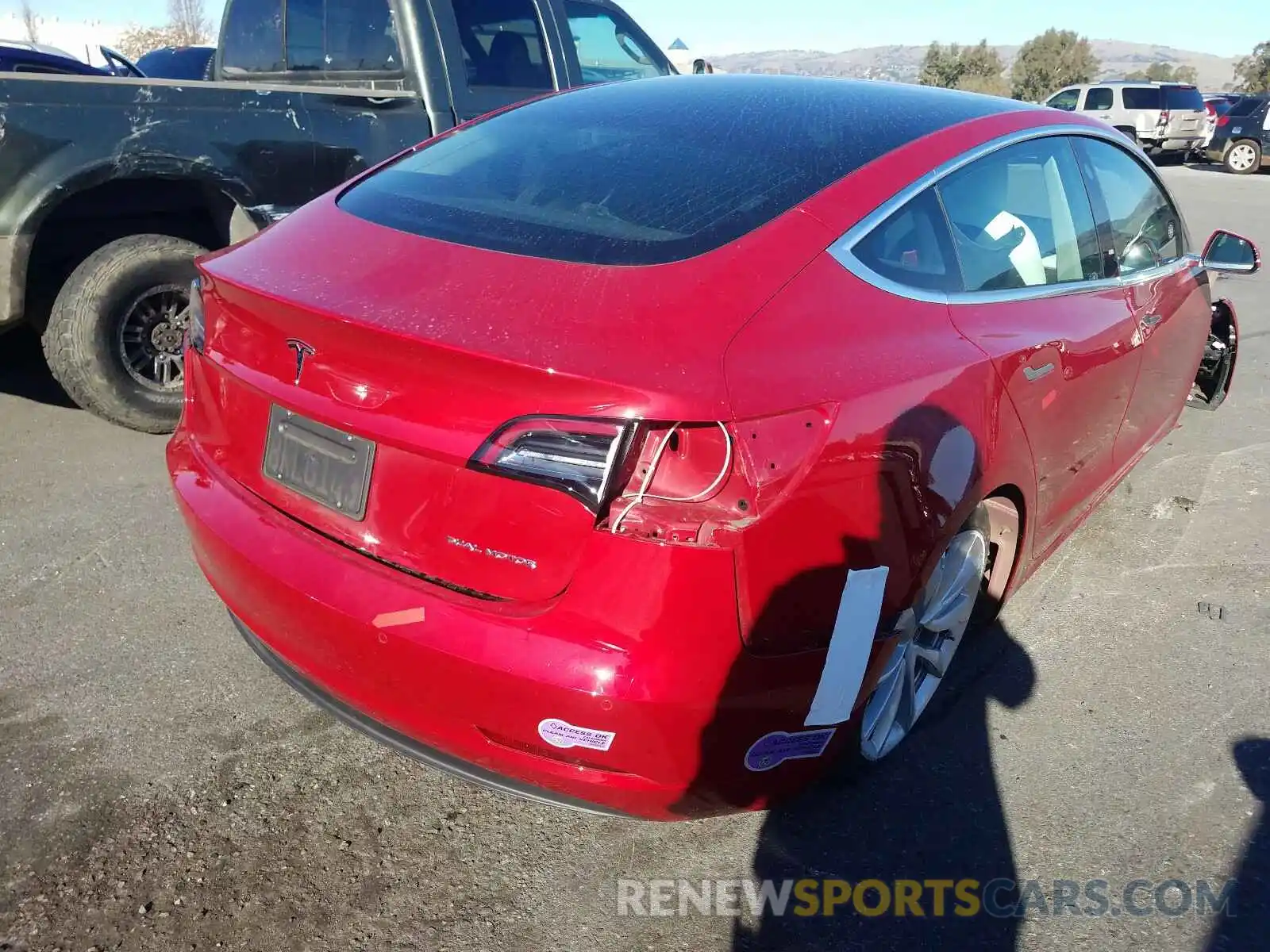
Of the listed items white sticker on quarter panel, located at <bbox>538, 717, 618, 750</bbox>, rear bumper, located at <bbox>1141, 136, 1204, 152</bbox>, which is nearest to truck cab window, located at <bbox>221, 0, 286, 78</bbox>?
white sticker on quarter panel, located at <bbox>538, 717, 618, 750</bbox>

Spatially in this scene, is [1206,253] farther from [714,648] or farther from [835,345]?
[714,648]

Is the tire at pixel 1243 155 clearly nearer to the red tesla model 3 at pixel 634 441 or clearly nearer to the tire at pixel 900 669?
the red tesla model 3 at pixel 634 441

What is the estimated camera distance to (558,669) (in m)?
1.79

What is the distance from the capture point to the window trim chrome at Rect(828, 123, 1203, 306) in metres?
2.18

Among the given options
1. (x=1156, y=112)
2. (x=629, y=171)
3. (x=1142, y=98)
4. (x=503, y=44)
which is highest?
(x=1142, y=98)

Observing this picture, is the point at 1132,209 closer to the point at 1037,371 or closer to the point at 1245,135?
the point at 1037,371

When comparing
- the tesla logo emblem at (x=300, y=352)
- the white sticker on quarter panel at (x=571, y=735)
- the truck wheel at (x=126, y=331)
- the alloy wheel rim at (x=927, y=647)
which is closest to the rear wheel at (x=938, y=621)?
the alloy wheel rim at (x=927, y=647)

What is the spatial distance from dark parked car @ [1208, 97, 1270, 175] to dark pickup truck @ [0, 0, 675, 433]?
21864mm

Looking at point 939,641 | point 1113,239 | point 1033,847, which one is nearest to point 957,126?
point 1113,239

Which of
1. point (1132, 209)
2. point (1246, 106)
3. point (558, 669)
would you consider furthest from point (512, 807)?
point (1246, 106)

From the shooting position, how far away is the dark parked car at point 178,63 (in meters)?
8.96

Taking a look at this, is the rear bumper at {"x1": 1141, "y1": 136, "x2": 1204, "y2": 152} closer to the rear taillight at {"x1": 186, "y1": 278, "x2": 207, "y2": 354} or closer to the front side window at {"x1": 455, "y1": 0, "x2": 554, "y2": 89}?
the front side window at {"x1": 455, "y1": 0, "x2": 554, "y2": 89}

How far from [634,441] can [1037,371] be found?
1359 mm

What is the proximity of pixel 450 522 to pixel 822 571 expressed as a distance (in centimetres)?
72
